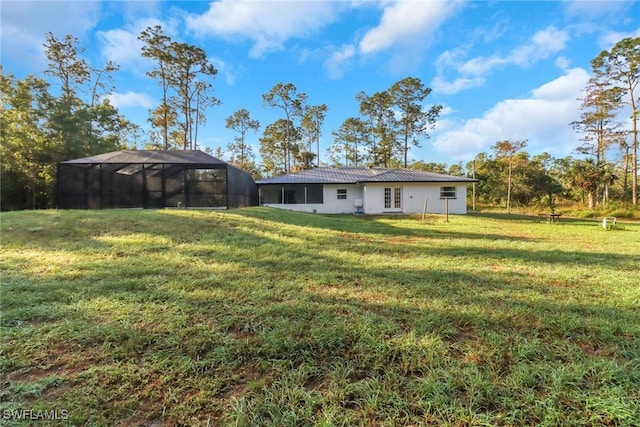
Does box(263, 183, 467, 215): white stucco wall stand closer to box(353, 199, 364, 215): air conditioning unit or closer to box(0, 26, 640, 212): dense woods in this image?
box(353, 199, 364, 215): air conditioning unit

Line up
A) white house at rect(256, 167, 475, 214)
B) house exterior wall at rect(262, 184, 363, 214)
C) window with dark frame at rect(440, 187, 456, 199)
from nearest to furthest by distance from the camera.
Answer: white house at rect(256, 167, 475, 214) → window with dark frame at rect(440, 187, 456, 199) → house exterior wall at rect(262, 184, 363, 214)

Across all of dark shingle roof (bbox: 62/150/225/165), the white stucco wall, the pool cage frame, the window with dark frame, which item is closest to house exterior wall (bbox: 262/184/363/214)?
the white stucco wall

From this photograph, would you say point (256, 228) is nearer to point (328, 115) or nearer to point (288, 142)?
point (288, 142)

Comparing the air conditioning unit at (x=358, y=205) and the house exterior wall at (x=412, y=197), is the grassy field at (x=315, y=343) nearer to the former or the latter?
the house exterior wall at (x=412, y=197)

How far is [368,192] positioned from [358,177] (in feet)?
6.35

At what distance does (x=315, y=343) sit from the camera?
2.21 m

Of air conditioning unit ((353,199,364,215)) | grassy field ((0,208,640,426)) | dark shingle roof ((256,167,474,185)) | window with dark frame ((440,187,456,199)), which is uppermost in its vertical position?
dark shingle roof ((256,167,474,185))

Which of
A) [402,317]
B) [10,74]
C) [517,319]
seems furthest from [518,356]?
[10,74]

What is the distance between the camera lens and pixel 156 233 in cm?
656

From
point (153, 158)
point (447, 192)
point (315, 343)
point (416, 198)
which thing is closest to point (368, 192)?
point (416, 198)

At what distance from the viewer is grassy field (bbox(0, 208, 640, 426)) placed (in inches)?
62.5

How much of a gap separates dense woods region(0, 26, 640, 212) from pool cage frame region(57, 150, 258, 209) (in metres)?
5.86

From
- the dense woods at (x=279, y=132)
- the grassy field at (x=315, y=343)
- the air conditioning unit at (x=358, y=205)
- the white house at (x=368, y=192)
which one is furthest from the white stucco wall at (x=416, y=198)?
the grassy field at (x=315, y=343)

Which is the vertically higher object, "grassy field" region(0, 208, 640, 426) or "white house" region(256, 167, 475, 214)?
"white house" region(256, 167, 475, 214)
